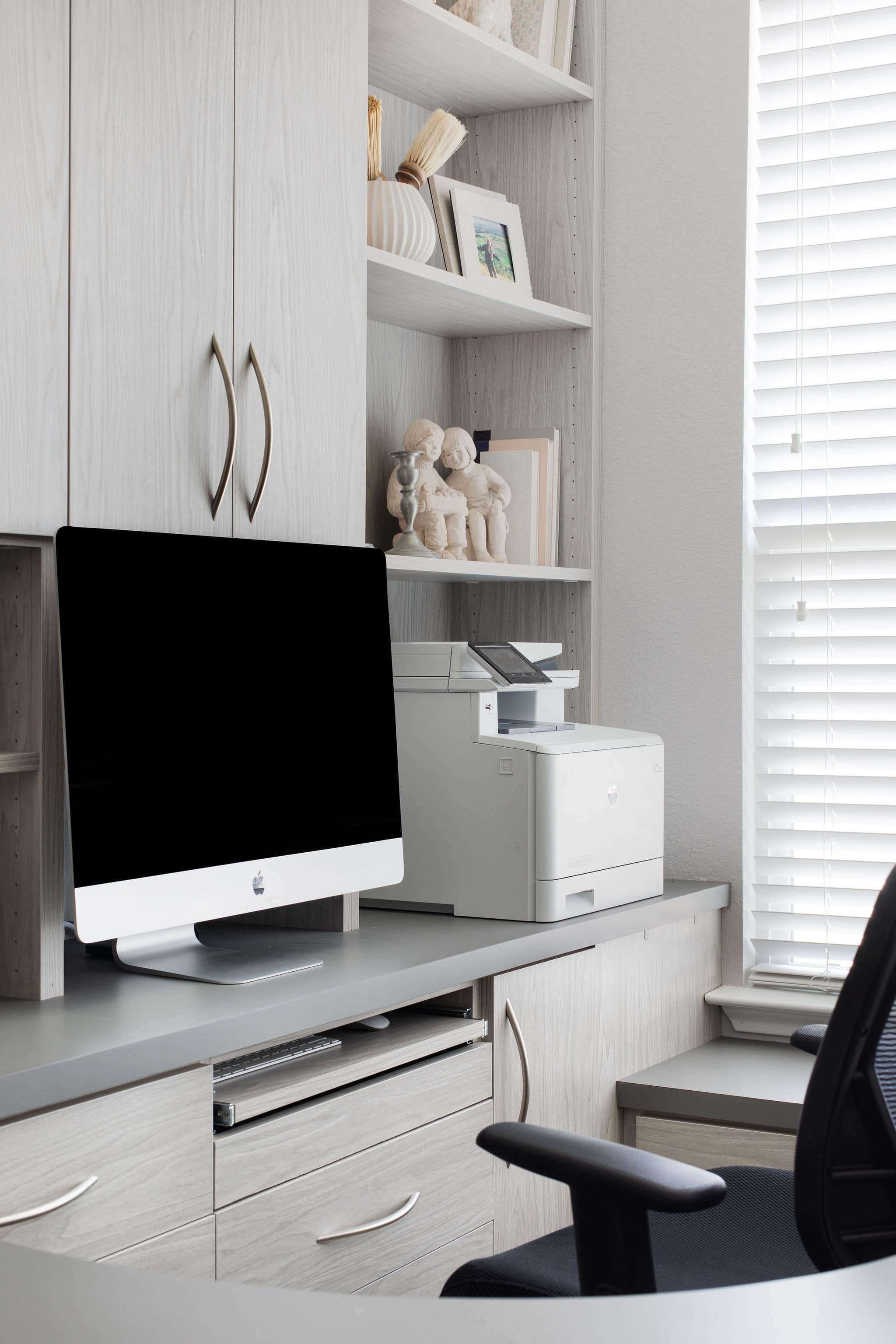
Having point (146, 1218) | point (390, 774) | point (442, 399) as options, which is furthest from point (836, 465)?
point (146, 1218)

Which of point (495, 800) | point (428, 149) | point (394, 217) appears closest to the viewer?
point (495, 800)

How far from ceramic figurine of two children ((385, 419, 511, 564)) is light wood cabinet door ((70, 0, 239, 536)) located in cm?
75

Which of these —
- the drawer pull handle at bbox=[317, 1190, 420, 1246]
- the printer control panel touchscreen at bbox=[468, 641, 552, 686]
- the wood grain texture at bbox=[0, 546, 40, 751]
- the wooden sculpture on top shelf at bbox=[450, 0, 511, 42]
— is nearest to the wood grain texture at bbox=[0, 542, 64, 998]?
the wood grain texture at bbox=[0, 546, 40, 751]

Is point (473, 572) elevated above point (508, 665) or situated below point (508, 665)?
above

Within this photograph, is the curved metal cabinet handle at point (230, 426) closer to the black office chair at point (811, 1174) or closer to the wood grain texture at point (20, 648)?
the wood grain texture at point (20, 648)

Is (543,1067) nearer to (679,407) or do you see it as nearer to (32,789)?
(32,789)

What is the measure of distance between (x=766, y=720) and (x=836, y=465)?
54 cm

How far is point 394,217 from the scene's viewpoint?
247 centimetres

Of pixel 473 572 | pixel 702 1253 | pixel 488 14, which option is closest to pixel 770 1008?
pixel 473 572

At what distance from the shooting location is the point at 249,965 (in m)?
1.80

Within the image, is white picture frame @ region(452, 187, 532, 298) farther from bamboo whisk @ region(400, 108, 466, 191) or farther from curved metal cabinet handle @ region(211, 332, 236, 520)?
curved metal cabinet handle @ region(211, 332, 236, 520)

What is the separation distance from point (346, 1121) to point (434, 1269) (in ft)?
0.99

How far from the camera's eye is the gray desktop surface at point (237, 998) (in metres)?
1.37

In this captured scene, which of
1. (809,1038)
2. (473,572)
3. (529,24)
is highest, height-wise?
(529,24)
